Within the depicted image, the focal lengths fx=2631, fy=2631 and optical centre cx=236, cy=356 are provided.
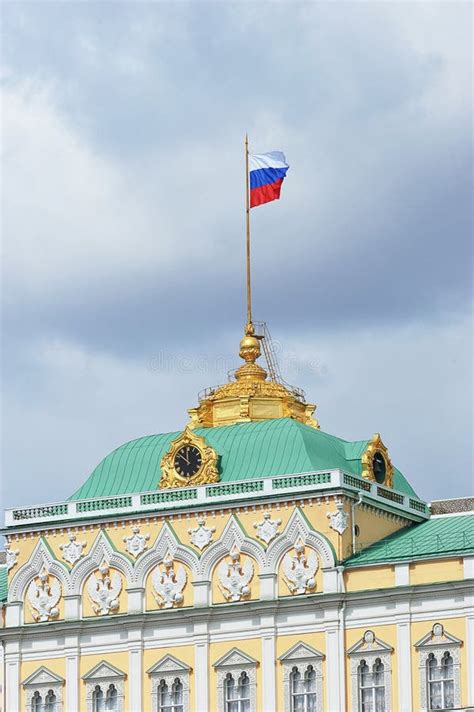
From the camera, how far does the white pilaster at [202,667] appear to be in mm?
112750

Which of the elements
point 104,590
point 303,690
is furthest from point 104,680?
point 303,690

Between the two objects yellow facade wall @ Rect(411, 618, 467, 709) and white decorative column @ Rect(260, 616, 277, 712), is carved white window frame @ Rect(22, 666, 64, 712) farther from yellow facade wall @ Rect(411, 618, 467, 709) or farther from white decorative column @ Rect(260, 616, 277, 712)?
yellow facade wall @ Rect(411, 618, 467, 709)

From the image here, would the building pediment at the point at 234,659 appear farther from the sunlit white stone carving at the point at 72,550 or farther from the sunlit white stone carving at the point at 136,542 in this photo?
the sunlit white stone carving at the point at 72,550

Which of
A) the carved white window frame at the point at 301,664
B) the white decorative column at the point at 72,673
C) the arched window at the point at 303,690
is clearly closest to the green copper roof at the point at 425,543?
the carved white window frame at the point at 301,664

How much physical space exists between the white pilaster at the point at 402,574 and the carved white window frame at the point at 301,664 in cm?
456

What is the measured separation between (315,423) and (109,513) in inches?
447

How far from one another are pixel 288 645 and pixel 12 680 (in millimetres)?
13676

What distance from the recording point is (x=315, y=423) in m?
122

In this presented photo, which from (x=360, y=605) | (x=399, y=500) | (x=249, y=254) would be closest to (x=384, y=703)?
(x=360, y=605)

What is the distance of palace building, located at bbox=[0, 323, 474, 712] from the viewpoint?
109 m

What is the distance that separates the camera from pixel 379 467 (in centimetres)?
11838

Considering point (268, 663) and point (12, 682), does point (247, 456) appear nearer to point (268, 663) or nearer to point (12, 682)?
point (268, 663)

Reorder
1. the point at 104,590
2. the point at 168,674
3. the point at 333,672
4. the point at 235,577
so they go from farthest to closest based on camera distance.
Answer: the point at 104,590, the point at 168,674, the point at 235,577, the point at 333,672

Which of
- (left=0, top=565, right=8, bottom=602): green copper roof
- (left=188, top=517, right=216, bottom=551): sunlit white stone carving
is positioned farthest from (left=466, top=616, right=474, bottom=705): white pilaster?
(left=0, top=565, right=8, bottom=602): green copper roof
